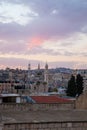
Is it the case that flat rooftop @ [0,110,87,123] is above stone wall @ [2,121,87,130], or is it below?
above

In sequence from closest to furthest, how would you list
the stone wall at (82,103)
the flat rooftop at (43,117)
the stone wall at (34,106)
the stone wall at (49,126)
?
the stone wall at (49,126) < the flat rooftop at (43,117) < the stone wall at (34,106) < the stone wall at (82,103)

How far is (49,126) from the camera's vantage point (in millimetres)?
10781

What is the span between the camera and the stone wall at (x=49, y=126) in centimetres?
1045

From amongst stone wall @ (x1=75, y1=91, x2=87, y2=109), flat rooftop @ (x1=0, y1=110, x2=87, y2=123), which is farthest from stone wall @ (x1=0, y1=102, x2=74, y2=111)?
flat rooftop @ (x1=0, y1=110, x2=87, y2=123)

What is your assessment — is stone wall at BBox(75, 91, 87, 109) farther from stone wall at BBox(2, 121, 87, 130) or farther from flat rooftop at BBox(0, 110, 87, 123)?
stone wall at BBox(2, 121, 87, 130)

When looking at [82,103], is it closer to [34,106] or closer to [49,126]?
[34,106]

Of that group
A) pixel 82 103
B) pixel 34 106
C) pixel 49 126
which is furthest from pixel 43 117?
pixel 82 103

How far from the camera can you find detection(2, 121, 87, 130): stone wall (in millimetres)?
10445

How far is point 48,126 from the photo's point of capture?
1078cm

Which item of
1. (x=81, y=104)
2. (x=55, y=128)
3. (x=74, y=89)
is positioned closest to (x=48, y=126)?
(x=55, y=128)

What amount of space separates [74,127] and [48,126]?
2.80ft

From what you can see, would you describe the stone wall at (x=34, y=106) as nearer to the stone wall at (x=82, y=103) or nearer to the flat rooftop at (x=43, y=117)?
the stone wall at (x=82, y=103)

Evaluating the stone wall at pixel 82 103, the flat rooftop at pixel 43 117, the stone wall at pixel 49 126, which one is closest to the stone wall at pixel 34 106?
the stone wall at pixel 82 103

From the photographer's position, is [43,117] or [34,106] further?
[34,106]
